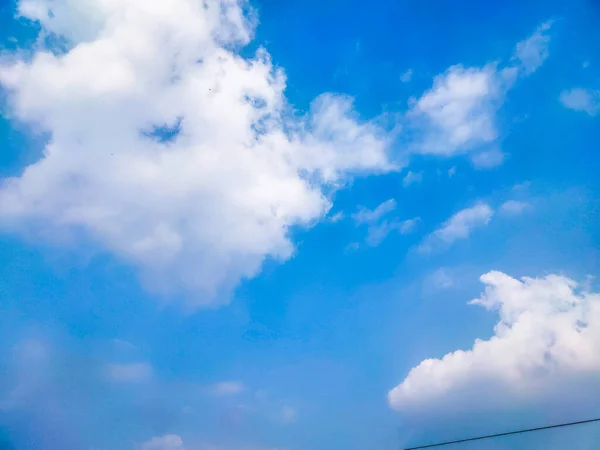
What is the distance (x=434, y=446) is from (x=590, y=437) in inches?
264

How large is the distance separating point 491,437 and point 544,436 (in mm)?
2321

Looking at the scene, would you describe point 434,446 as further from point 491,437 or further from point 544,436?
point 544,436

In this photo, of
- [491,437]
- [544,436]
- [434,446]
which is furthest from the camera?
[434,446]

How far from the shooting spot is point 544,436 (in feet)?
49.8

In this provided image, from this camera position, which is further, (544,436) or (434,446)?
(434,446)

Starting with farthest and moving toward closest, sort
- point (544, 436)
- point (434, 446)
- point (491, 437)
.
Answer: point (434, 446), point (491, 437), point (544, 436)

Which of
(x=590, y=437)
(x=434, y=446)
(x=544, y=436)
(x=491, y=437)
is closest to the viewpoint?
(x=590, y=437)

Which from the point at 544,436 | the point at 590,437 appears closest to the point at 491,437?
the point at 544,436

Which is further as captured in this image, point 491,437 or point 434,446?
point 434,446

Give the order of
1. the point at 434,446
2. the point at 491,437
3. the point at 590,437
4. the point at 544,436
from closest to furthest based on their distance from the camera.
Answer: the point at 590,437 → the point at 544,436 → the point at 491,437 → the point at 434,446

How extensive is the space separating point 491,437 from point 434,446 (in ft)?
9.19

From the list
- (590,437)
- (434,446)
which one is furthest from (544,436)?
(434,446)

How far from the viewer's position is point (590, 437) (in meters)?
14.1

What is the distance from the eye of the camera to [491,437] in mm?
16703
